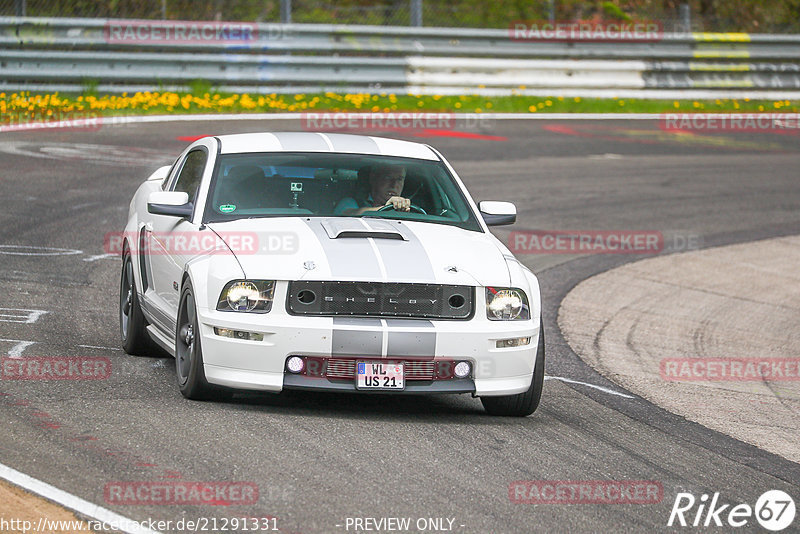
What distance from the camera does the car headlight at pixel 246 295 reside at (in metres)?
6.97

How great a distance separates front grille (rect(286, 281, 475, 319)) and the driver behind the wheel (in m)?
1.12

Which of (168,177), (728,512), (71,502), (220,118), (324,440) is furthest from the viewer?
(220,118)

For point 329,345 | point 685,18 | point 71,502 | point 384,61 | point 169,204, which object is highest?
point 685,18

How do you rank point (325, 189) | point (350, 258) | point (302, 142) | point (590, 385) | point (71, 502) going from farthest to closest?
1. point (590, 385)
2. point (302, 142)
3. point (325, 189)
4. point (350, 258)
5. point (71, 502)

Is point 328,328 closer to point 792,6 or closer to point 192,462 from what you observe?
point 192,462

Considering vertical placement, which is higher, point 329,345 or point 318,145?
point 318,145

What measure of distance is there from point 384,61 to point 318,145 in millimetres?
15216

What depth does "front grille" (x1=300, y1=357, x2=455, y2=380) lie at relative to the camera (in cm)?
691

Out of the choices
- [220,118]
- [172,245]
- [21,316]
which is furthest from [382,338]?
[220,118]

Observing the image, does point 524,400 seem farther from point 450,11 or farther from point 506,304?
point 450,11

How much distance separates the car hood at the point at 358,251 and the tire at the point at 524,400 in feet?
1.61

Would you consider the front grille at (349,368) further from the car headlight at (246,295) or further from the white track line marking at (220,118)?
the white track line marking at (220,118)

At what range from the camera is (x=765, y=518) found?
18.9 feet

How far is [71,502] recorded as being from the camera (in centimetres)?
532
